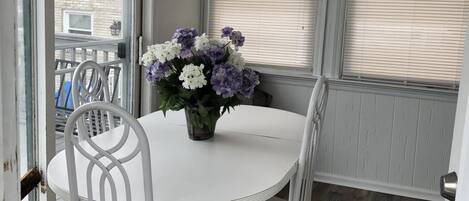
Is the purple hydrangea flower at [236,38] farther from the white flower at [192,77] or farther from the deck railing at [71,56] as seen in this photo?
the deck railing at [71,56]

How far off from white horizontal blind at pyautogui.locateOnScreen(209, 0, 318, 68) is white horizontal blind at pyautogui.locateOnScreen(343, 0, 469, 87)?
32cm

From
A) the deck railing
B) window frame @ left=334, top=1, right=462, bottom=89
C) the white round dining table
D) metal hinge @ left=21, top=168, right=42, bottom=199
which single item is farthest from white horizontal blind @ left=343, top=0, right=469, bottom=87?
metal hinge @ left=21, top=168, right=42, bottom=199

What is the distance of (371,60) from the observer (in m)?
3.72

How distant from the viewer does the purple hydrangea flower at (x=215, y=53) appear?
2057 millimetres

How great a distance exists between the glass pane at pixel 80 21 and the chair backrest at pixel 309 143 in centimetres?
136

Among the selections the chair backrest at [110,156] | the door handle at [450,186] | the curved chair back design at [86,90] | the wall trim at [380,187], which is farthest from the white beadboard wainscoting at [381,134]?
the door handle at [450,186]

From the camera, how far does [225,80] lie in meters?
2.00

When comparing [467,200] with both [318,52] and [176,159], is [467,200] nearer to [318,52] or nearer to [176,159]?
[176,159]

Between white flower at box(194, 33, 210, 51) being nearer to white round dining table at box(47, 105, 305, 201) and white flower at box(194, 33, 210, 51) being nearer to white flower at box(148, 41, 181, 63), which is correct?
white flower at box(148, 41, 181, 63)

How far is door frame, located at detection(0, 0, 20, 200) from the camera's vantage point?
22.4 inches

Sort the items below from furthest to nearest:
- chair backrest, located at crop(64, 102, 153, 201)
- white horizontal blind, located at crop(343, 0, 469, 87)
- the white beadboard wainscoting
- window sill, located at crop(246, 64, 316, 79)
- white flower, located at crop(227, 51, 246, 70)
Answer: window sill, located at crop(246, 64, 316, 79) < the white beadboard wainscoting < white horizontal blind, located at crop(343, 0, 469, 87) < white flower, located at crop(227, 51, 246, 70) < chair backrest, located at crop(64, 102, 153, 201)

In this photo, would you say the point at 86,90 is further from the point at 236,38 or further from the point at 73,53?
the point at 236,38

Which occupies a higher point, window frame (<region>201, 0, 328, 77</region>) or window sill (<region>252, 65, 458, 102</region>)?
window frame (<region>201, 0, 328, 77</region>)

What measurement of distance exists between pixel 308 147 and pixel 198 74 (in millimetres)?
518
